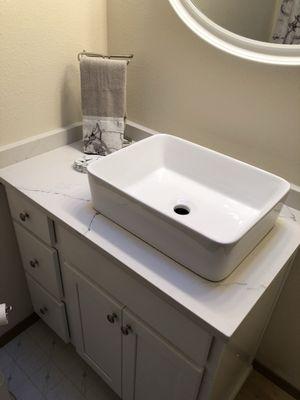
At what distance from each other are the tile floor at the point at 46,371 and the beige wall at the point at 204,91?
1121 millimetres

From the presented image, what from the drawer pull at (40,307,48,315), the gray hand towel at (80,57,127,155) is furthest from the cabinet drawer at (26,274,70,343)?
the gray hand towel at (80,57,127,155)

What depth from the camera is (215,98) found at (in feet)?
3.45

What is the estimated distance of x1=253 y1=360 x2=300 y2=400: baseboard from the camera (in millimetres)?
1320

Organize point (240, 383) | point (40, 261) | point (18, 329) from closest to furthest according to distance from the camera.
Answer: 1. point (40, 261)
2. point (240, 383)
3. point (18, 329)

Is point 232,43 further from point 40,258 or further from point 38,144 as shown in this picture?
point 40,258

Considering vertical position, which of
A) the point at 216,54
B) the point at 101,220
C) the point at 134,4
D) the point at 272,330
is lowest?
the point at 272,330

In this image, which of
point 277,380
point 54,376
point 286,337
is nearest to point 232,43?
point 286,337

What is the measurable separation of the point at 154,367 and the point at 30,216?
63cm

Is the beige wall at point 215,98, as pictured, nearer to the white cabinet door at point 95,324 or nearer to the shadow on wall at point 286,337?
the shadow on wall at point 286,337

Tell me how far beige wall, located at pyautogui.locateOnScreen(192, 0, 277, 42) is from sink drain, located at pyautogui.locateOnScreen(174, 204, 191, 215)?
624 mm

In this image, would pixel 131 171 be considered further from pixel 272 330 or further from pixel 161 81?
pixel 272 330

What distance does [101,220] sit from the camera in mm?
894

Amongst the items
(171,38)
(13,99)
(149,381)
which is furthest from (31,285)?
(171,38)

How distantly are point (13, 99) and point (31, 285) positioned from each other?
2.56 ft
